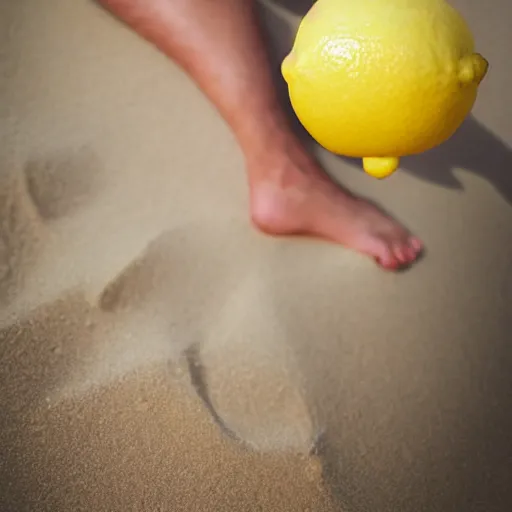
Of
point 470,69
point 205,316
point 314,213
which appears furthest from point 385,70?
point 205,316

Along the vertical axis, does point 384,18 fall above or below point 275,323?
above

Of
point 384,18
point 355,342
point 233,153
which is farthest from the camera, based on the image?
point 233,153

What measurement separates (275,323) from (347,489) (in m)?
0.19

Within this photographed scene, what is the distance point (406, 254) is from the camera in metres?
0.78

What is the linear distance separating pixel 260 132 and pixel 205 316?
0.24 metres

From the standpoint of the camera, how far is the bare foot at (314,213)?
78 cm

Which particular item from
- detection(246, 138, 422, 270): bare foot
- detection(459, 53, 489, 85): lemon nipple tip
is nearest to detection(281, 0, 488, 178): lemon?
detection(459, 53, 489, 85): lemon nipple tip

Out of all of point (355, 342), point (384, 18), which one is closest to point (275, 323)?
point (355, 342)

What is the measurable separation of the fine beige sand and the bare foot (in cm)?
2

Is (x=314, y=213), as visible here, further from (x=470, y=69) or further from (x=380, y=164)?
(x=470, y=69)

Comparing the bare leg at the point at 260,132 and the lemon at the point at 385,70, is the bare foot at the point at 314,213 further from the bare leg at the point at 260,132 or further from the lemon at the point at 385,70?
the lemon at the point at 385,70

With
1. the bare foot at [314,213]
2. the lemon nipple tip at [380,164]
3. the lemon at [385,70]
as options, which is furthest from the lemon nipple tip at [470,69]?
the bare foot at [314,213]

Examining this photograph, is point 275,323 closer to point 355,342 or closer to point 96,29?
point 355,342

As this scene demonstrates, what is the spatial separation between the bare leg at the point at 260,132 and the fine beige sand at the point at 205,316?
0.03 m
